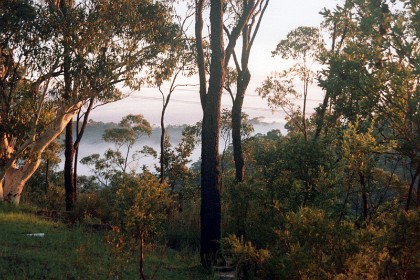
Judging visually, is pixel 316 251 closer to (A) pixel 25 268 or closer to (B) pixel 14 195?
(A) pixel 25 268

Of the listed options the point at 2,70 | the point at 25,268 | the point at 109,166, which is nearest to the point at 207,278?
the point at 25,268

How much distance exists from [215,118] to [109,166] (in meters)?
30.3

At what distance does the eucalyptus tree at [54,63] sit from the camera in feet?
61.1

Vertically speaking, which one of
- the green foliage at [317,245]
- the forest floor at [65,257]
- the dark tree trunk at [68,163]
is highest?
the dark tree trunk at [68,163]

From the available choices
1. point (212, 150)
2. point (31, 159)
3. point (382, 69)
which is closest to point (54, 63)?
point (31, 159)

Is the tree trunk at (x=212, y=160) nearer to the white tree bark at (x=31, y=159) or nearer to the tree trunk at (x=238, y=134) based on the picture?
the tree trunk at (x=238, y=134)

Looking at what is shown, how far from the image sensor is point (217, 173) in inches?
474

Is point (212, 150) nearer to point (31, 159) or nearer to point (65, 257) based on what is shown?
point (65, 257)

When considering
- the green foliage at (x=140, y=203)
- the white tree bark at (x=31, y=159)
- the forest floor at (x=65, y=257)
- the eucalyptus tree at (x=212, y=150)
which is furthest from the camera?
the white tree bark at (x=31, y=159)

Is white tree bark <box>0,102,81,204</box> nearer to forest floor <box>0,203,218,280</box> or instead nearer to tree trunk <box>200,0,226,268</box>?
forest floor <box>0,203,218,280</box>

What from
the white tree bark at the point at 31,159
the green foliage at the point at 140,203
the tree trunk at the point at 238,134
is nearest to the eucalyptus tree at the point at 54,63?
the white tree bark at the point at 31,159

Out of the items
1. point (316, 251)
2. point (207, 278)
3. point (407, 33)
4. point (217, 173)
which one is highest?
point (407, 33)

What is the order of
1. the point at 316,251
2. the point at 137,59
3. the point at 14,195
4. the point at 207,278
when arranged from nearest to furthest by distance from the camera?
the point at 316,251 → the point at 207,278 → the point at 14,195 → the point at 137,59

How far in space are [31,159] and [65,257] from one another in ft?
34.1
